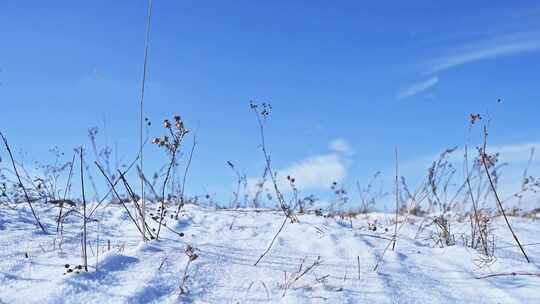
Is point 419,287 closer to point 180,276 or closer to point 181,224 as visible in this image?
point 180,276

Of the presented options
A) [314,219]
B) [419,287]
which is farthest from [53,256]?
[314,219]

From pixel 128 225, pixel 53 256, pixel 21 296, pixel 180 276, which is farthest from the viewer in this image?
pixel 128 225

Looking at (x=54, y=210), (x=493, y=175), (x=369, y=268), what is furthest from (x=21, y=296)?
(x=493, y=175)

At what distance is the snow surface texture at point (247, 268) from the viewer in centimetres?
231

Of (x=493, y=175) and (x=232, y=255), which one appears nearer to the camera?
(x=232, y=255)

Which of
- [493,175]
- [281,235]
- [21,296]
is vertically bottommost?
[21,296]

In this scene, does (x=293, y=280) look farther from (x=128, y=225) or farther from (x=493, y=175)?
(x=493, y=175)

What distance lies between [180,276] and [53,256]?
2.54 ft

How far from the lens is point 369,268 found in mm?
2963

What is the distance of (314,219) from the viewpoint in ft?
14.5

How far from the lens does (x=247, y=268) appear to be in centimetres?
277

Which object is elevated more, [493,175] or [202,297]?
[493,175]

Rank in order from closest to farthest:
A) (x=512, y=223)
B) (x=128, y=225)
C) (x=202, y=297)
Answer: (x=202, y=297) → (x=128, y=225) → (x=512, y=223)

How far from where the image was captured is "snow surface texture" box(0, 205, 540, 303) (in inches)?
91.0
